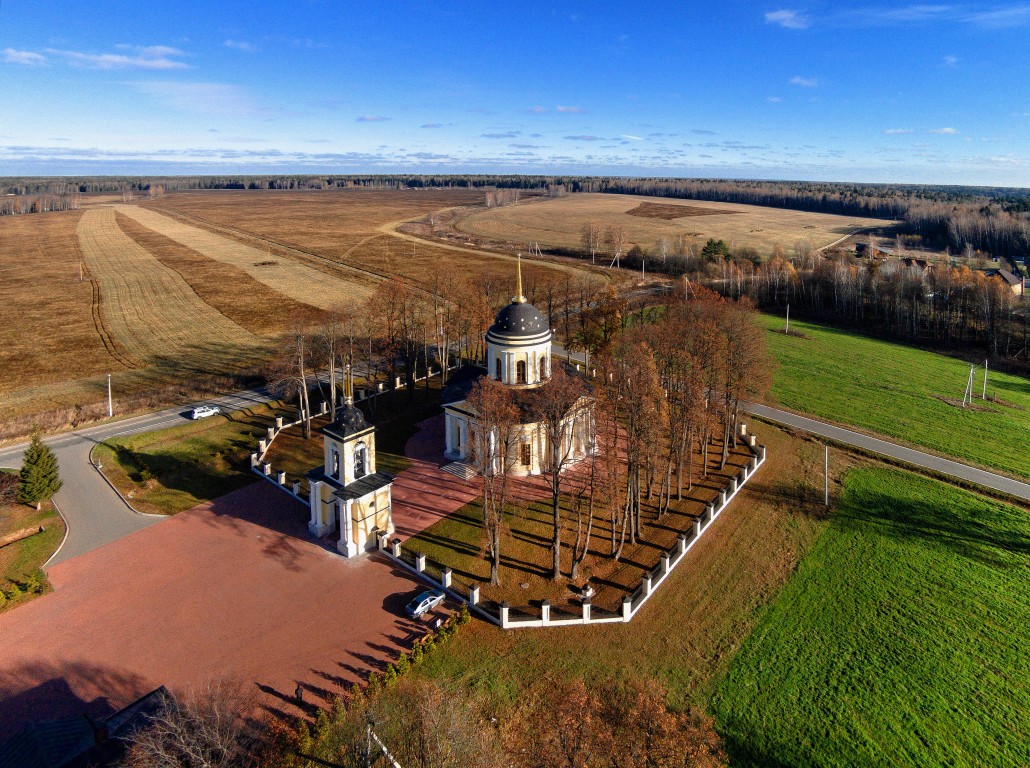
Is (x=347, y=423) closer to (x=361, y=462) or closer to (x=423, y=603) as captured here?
(x=361, y=462)

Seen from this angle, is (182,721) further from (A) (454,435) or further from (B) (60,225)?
(B) (60,225)

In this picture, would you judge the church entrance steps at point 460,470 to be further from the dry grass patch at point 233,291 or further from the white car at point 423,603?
the dry grass patch at point 233,291

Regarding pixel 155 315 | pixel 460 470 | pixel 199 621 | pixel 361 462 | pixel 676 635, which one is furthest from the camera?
pixel 155 315

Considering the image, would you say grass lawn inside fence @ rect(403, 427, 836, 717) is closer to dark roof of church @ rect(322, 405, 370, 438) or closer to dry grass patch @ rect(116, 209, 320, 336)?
dark roof of church @ rect(322, 405, 370, 438)

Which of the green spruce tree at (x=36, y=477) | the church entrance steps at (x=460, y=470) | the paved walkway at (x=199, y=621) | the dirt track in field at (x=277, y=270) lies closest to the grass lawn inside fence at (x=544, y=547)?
the church entrance steps at (x=460, y=470)

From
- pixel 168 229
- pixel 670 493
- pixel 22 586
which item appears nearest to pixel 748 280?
pixel 670 493

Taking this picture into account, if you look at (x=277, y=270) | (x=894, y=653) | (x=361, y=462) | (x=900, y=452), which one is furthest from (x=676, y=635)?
(x=277, y=270)
